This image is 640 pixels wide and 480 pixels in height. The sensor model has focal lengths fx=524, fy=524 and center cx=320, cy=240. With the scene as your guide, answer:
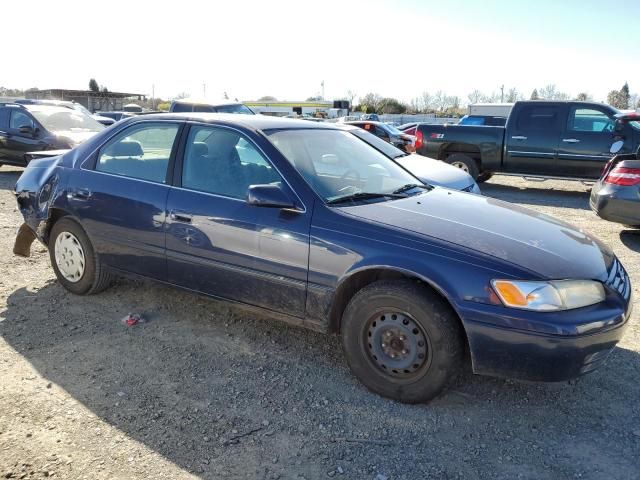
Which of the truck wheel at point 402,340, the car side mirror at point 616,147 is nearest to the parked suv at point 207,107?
the car side mirror at point 616,147

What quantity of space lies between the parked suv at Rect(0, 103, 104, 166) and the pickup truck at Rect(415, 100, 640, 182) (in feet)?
26.0

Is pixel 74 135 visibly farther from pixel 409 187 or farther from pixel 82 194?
pixel 409 187

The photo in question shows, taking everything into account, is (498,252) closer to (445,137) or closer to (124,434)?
(124,434)

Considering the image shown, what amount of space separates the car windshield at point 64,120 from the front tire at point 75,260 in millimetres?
8280

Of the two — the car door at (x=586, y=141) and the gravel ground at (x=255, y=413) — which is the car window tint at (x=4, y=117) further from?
the car door at (x=586, y=141)

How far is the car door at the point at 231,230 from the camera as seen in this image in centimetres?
326

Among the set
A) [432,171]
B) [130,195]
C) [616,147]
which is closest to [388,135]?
[616,147]

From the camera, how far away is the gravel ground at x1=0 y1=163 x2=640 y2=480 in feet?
8.35

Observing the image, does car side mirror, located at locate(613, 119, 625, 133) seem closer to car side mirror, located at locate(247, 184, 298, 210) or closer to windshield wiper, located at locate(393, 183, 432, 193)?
windshield wiper, located at locate(393, 183, 432, 193)

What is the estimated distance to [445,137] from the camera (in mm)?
11812

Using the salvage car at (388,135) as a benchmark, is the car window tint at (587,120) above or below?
above

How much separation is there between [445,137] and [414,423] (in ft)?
32.2

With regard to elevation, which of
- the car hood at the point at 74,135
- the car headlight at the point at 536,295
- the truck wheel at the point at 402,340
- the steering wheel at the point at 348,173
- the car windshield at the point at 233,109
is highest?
the car windshield at the point at 233,109

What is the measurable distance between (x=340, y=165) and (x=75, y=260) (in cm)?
240
